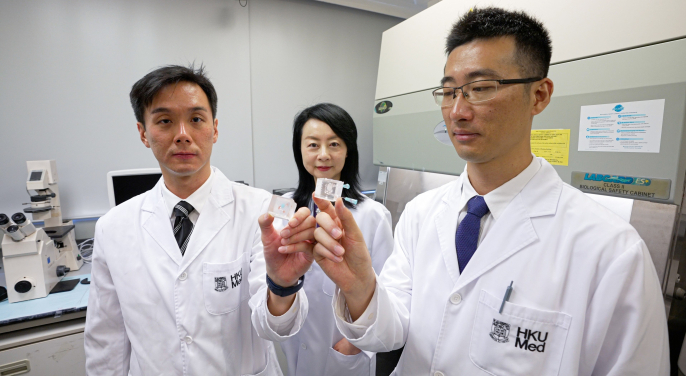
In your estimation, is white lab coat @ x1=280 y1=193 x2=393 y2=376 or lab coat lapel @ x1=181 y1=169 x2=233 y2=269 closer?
lab coat lapel @ x1=181 y1=169 x2=233 y2=269

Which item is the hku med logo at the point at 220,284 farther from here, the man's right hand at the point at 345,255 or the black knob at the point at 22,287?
the black knob at the point at 22,287

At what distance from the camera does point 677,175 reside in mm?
937

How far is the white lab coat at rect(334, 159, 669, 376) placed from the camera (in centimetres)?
63

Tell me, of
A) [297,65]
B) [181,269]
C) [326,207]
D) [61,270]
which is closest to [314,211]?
[181,269]

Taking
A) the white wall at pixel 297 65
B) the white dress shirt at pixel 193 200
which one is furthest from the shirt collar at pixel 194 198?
the white wall at pixel 297 65

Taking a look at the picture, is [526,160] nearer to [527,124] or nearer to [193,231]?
[527,124]

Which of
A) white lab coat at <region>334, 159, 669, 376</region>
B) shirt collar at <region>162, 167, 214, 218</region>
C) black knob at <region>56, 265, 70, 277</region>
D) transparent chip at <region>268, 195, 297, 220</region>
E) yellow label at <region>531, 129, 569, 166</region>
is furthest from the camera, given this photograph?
black knob at <region>56, 265, 70, 277</region>

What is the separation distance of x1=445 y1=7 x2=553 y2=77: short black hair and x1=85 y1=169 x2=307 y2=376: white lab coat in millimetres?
844

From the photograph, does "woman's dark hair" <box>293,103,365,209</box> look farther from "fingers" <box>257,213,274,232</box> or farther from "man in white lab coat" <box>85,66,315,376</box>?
"fingers" <box>257,213,274,232</box>

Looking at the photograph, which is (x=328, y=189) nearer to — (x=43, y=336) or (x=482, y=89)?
(x=482, y=89)

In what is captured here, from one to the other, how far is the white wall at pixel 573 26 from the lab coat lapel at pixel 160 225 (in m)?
1.45

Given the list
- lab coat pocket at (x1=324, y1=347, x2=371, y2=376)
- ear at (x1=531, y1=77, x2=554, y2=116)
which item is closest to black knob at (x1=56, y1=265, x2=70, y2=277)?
lab coat pocket at (x1=324, y1=347, x2=371, y2=376)

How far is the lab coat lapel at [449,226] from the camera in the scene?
803 mm

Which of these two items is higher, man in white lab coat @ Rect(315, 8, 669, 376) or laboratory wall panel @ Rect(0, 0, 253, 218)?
laboratory wall panel @ Rect(0, 0, 253, 218)
